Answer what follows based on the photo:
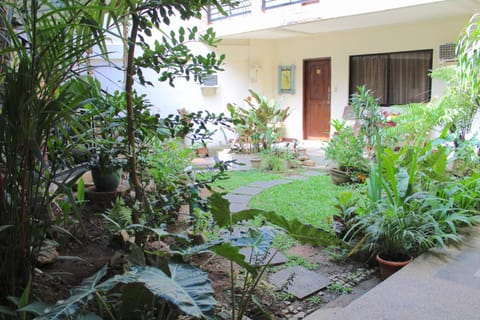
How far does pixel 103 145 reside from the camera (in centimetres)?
238

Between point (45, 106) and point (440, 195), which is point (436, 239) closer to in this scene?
point (440, 195)

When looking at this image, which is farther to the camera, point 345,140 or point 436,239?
point 345,140

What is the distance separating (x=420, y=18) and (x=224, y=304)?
664 centimetres

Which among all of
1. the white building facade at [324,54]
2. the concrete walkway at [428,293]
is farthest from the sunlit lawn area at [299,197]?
the white building facade at [324,54]

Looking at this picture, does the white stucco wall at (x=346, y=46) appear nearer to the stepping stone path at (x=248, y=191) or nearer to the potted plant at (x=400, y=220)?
the stepping stone path at (x=248, y=191)

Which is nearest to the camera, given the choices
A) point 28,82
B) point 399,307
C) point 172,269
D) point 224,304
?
point 28,82

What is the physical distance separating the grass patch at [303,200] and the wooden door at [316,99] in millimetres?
3610

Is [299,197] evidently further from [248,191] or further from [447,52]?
[447,52]

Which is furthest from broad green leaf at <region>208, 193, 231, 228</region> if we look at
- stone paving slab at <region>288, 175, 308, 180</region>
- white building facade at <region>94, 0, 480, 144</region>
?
white building facade at <region>94, 0, 480, 144</region>

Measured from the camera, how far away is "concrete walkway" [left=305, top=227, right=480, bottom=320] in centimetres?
217

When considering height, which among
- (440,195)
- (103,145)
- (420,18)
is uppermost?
(420,18)

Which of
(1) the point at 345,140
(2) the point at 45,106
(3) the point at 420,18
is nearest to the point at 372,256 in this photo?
(2) the point at 45,106

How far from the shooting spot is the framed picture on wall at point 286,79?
9.91 metres

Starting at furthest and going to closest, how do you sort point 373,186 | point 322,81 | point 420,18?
point 322,81 < point 420,18 < point 373,186
